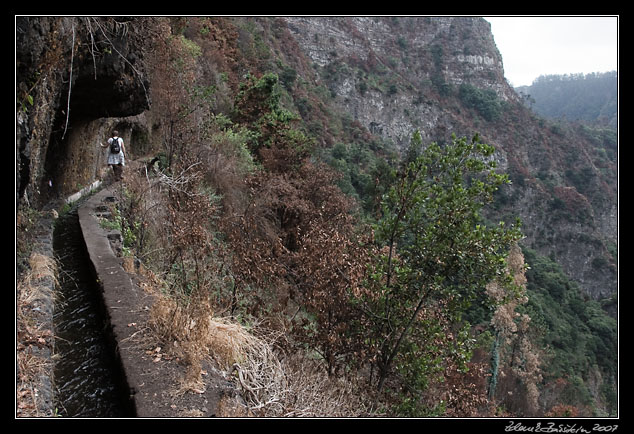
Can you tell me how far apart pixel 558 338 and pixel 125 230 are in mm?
37867

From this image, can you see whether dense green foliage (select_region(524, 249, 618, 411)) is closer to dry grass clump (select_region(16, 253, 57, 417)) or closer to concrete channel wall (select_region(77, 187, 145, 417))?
concrete channel wall (select_region(77, 187, 145, 417))

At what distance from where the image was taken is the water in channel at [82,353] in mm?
3149

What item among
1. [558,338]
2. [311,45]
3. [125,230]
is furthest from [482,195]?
[311,45]

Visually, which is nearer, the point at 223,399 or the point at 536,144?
the point at 223,399

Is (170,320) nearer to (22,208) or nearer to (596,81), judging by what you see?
(22,208)

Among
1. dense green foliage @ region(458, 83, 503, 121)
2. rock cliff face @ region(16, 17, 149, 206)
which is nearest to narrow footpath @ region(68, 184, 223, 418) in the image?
rock cliff face @ region(16, 17, 149, 206)

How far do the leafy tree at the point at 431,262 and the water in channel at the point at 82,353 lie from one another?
3051 mm

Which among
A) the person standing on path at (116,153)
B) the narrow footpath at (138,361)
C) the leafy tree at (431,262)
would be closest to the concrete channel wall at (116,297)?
the narrow footpath at (138,361)

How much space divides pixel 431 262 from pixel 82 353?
373 cm

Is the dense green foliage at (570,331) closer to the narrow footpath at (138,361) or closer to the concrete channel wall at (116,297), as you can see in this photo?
the concrete channel wall at (116,297)

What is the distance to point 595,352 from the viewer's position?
1494 inches

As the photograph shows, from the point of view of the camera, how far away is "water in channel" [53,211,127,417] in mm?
3149

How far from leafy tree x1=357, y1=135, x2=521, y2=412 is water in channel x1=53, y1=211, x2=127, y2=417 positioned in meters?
3.05

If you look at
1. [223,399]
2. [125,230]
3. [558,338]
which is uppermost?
[125,230]
